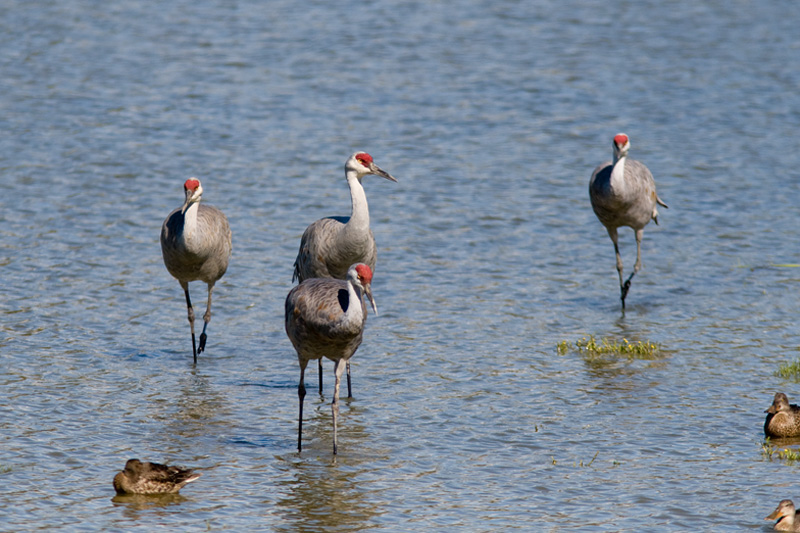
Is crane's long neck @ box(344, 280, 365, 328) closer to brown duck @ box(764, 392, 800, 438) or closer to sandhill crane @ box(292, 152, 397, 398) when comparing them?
sandhill crane @ box(292, 152, 397, 398)

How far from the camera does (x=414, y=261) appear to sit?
16359 mm


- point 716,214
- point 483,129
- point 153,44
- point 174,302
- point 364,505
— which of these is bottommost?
point 364,505

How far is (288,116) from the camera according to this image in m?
23.5

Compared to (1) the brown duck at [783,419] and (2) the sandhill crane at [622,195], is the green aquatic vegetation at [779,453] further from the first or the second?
(2) the sandhill crane at [622,195]

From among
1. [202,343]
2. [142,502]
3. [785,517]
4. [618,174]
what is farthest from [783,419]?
[202,343]

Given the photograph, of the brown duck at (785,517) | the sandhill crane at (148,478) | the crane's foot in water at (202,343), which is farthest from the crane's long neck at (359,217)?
the brown duck at (785,517)

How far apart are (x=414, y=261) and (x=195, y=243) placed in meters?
4.27

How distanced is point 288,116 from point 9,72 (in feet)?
22.0

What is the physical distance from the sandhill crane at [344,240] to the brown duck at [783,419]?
4.27 meters

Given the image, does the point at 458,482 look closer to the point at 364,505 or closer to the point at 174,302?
the point at 364,505

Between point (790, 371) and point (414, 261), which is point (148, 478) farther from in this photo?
point (414, 261)

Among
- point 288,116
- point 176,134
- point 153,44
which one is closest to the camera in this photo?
point 176,134

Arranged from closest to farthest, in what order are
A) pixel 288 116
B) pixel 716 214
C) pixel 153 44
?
pixel 716 214 < pixel 288 116 < pixel 153 44

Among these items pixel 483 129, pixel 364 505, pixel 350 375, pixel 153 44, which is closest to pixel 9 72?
pixel 153 44
